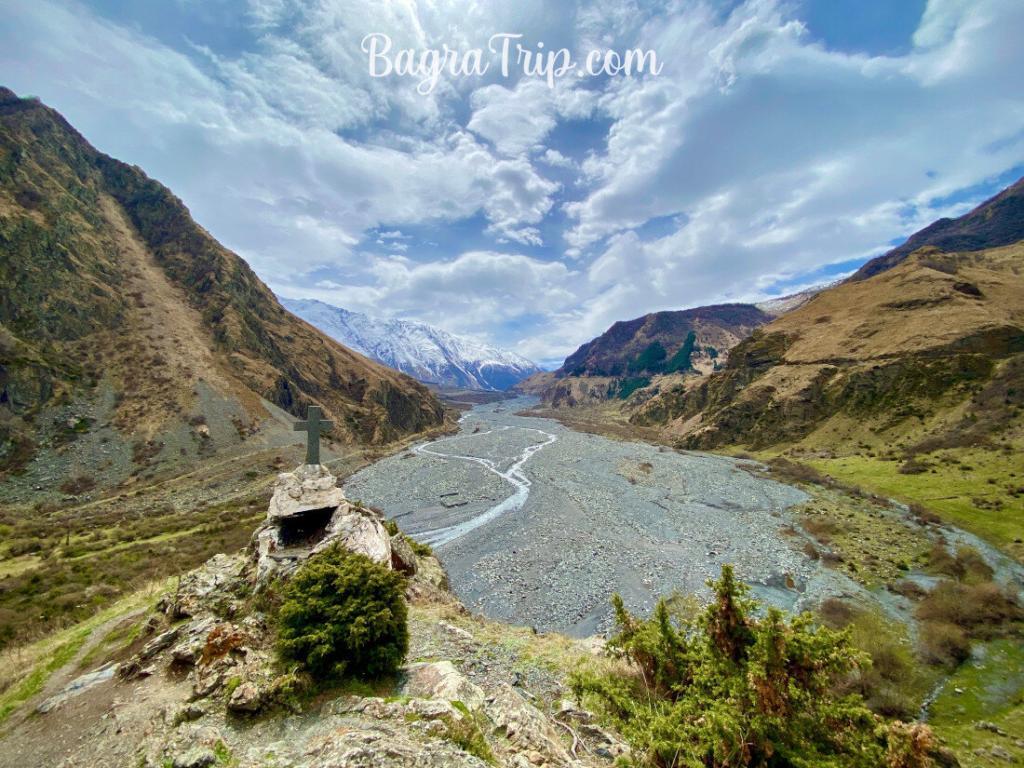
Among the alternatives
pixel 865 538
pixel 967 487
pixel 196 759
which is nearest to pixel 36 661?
pixel 196 759

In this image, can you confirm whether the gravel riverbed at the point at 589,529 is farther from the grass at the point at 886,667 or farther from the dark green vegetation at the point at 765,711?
the dark green vegetation at the point at 765,711

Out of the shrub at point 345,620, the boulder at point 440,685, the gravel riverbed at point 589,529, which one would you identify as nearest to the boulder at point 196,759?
the shrub at point 345,620

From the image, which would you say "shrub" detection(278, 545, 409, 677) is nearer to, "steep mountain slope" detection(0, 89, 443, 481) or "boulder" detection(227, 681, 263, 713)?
"boulder" detection(227, 681, 263, 713)

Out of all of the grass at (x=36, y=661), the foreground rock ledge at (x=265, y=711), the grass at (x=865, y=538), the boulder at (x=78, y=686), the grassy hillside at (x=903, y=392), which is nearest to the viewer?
the foreground rock ledge at (x=265, y=711)

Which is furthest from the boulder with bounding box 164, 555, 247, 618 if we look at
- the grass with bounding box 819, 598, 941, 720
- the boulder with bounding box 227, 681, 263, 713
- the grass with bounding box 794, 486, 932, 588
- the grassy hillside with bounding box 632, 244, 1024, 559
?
the grassy hillside with bounding box 632, 244, 1024, 559

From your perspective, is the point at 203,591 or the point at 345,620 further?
the point at 203,591

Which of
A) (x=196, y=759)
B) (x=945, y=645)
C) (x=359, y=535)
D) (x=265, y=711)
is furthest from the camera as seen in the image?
(x=945, y=645)

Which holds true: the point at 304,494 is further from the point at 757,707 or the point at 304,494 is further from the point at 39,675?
the point at 757,707
